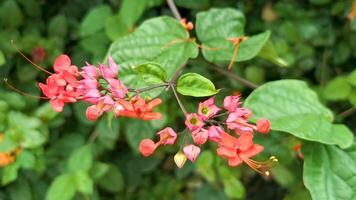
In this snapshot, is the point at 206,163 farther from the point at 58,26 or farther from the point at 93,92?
the point at 93,92

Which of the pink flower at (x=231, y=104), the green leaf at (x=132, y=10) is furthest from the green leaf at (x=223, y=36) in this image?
the pink flower at (x=231, y=104)

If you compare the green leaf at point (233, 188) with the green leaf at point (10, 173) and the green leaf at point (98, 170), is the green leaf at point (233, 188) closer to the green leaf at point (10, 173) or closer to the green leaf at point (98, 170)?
the green leaf at point (98, 170)

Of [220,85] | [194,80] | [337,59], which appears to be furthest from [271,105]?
[337,59]

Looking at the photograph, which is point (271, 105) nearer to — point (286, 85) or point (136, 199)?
point (286, 85)

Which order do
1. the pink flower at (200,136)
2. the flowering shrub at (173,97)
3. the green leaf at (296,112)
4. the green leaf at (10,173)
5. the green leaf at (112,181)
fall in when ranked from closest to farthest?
the pink flower at (200,136) < the flowering shrub at (173,97) < the green leaf at (296,112) < the green leaf at (10,173) < the green leaf at (112,181)

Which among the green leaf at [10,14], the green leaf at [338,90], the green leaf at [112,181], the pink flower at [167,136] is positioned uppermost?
the green leaf at [10,14]

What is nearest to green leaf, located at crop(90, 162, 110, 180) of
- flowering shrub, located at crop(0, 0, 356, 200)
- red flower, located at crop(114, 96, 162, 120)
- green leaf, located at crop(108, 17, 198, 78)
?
flowering shrub, located at crop(0, 0, 356, 200)

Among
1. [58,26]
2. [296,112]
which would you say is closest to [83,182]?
[58,26]
